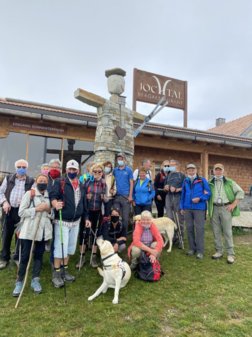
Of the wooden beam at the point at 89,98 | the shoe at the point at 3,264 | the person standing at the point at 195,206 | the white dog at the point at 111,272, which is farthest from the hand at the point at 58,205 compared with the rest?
the wooden beam at the point at 89,98

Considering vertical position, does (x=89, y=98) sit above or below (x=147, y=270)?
above

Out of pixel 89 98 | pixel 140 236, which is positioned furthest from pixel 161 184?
pixel 89 98

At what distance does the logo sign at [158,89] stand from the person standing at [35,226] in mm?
10920

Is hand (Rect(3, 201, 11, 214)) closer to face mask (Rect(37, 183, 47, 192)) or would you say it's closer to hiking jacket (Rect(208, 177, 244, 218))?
face mask (Rect(37, 183, 47, 192))

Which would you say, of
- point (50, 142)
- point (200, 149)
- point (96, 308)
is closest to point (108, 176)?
point (96, 308)

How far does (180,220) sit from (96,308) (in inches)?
Result: 128

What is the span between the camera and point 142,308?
3623 mm

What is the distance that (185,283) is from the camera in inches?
176

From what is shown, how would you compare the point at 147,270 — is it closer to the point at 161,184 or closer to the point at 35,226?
the point at 35,226

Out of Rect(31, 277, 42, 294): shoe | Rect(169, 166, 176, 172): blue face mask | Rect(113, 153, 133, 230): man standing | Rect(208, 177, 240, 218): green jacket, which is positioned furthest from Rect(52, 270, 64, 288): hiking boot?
Rect(169, 166, 176, 172): blue face mask

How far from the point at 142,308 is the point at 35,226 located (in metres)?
1.79

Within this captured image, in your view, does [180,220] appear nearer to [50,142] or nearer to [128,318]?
[128,318]

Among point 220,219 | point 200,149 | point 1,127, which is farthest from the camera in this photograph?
point 200,149

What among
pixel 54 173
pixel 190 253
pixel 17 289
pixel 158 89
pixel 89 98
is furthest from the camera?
pixel 158 89
